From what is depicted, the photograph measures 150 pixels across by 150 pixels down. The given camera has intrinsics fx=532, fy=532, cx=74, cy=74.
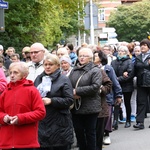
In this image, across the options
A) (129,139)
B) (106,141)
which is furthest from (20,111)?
(129,139)

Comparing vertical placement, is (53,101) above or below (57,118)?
above

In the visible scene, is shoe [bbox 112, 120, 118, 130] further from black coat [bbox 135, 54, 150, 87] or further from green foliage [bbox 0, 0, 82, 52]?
green foliage [bbox 0, 0, 82, 52]

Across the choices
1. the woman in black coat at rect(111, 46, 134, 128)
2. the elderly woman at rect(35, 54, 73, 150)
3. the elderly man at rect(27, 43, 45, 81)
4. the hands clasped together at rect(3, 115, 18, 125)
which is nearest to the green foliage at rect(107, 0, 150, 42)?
the woman in black coat at rect(111, 46, 134, 128)

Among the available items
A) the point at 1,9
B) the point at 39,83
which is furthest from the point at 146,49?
the point at 39,83

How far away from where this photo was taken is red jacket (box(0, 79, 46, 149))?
6.47 meters

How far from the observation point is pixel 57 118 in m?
7.28

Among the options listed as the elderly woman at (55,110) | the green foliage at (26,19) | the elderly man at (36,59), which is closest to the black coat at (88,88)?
the elderly man at (36,59)

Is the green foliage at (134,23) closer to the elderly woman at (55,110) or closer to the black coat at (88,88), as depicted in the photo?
the black coat at (88,88)

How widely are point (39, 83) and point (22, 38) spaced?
52.3ft

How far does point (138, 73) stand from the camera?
1238 centimetres

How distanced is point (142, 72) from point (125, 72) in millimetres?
419

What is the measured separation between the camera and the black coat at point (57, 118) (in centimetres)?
725

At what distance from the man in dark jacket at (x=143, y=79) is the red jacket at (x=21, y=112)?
233 inches

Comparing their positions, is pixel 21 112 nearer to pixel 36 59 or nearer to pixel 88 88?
pixel 88 88
